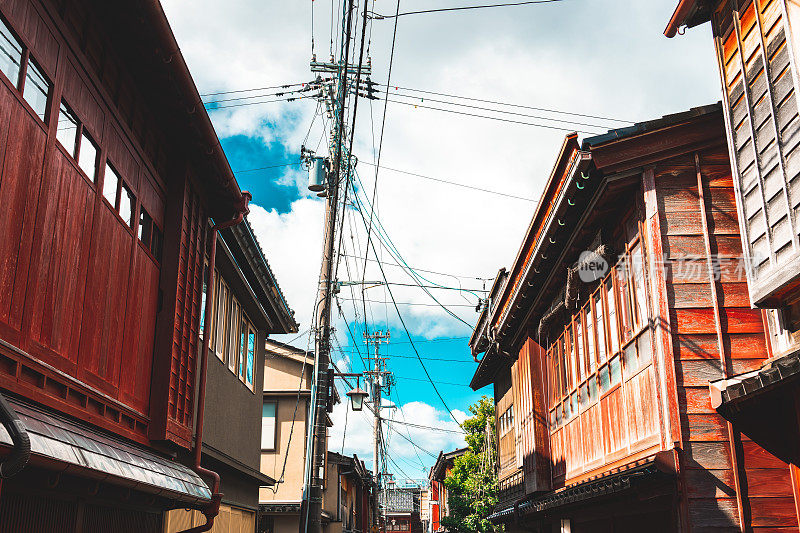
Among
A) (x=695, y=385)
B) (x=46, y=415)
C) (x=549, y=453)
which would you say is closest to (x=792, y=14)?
(x=695, y=385)

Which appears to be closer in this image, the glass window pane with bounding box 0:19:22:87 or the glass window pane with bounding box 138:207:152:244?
the glass window pane with bounding box 0:19:22:87

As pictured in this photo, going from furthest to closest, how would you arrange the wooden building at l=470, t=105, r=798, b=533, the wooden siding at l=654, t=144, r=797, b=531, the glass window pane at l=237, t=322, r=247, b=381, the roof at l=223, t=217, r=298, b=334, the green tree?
the green tree, the glass window pane at l=237, t=322, r=247, b=381, the roof at l=223, t=217, r=298, b=334, the wooden building at l=470, t=105, r=798, b=533, the wooden siding at l=654, t=144, r=797, b=531

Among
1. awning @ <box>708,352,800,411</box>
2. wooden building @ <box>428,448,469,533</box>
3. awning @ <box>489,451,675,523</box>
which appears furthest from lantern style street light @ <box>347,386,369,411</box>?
wooden building @ <box>428,448,469,533</box>

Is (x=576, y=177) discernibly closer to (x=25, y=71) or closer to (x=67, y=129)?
(x=67, y=129)

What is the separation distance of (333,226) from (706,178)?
8.62m

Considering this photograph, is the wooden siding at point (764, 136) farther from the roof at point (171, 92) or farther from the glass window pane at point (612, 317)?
the roof at point (171, 92)

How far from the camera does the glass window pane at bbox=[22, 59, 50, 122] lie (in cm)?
714

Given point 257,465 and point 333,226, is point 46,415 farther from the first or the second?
point 257,465

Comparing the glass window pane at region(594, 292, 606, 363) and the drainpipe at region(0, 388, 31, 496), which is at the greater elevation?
the glass window pane at region(594, 292, 606, 363)

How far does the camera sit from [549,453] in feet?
57.1

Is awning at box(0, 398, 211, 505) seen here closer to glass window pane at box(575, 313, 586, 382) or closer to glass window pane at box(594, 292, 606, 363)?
glass window pane at box(594, 292, 606, 363)

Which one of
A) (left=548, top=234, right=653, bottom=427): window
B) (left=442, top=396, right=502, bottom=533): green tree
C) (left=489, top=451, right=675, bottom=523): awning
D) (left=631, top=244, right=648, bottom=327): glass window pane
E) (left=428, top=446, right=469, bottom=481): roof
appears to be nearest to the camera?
(left=489, top=451, right=675, bottom=523): awning

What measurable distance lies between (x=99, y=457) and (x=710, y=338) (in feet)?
24.1

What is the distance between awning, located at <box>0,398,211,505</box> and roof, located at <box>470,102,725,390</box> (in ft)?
23.6
